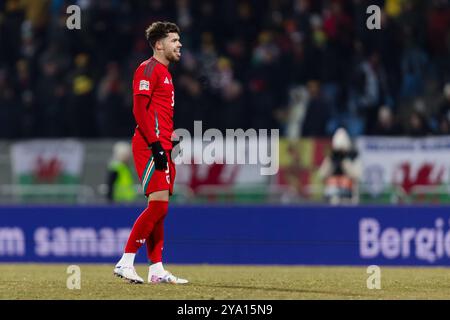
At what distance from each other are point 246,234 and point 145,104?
22.8 ft

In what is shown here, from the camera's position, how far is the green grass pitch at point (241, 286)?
34.0 feet

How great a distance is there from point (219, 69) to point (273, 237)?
17.0ft

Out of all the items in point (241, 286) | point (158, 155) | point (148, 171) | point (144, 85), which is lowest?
point (241, 286)

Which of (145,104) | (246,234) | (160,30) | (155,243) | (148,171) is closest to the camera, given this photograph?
(145,104)

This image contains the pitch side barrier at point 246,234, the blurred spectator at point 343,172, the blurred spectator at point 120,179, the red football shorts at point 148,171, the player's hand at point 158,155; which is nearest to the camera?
the player's hand at point 158,155

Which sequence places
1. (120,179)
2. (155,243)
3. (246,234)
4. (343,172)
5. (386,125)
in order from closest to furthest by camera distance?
(155,243)
(246,234)
(343,172)
(120,179)
(386,125)

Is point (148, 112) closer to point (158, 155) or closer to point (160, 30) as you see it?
point (158, 155)

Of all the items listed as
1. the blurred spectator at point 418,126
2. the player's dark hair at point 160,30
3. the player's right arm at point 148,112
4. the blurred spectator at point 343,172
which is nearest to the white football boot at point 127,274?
the player's right arm at point 148,112

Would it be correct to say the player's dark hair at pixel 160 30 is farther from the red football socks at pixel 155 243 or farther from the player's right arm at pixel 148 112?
the red football socks at pixel 155 243

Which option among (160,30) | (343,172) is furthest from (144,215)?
(343,172)

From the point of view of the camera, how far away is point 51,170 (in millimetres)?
21234

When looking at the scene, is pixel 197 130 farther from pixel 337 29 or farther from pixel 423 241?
pixel 423 241

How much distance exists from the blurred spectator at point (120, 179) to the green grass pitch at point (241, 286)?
19.3 feet
